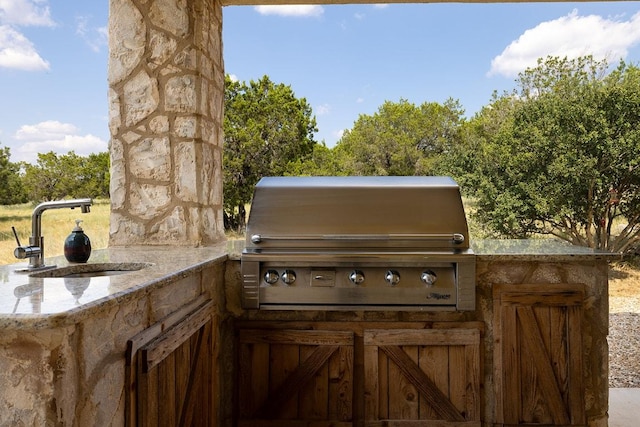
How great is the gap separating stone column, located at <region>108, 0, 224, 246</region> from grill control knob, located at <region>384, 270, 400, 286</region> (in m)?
1.06

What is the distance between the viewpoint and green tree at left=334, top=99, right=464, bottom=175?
5.20 m

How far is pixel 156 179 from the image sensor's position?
2.59 m

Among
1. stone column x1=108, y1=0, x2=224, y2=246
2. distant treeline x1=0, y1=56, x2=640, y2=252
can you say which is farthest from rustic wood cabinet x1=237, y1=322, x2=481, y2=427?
distant treeline x1=0, y1=56, x2=640, y2=252

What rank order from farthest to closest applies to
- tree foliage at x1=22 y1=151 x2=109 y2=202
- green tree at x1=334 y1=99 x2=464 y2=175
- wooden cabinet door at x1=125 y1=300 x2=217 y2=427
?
green tree at x1=334 y1=99 x2=464 y2=175
tree foliage at x1=22 y1=151 x2=109 y2=202
wooden cabinet door at x1=125 y1=300 x2=217 y2=427

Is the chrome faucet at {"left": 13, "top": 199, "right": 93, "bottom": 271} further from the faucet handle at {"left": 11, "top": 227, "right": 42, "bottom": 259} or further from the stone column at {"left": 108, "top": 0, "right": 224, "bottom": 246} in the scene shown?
the stone column at {"left": 108, "top": 0, "right": 224, "bottom": 246}

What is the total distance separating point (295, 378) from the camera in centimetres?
237

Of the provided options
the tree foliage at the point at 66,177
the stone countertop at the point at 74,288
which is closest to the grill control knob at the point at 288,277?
the stone countertop at the point at 74,288

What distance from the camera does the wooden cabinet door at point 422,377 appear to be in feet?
7.66

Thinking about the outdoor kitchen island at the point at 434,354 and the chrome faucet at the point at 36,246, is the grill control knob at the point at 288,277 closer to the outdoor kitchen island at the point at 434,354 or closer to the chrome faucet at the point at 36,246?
the outdoor kitchen island at the point at 434,354

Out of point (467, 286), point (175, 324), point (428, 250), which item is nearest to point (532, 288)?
point (467, 286)

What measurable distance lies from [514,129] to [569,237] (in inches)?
68.0

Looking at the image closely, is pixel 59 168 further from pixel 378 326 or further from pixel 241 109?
pixel 241 109

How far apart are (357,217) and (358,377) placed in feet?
2.68

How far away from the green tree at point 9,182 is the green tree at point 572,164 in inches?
216
